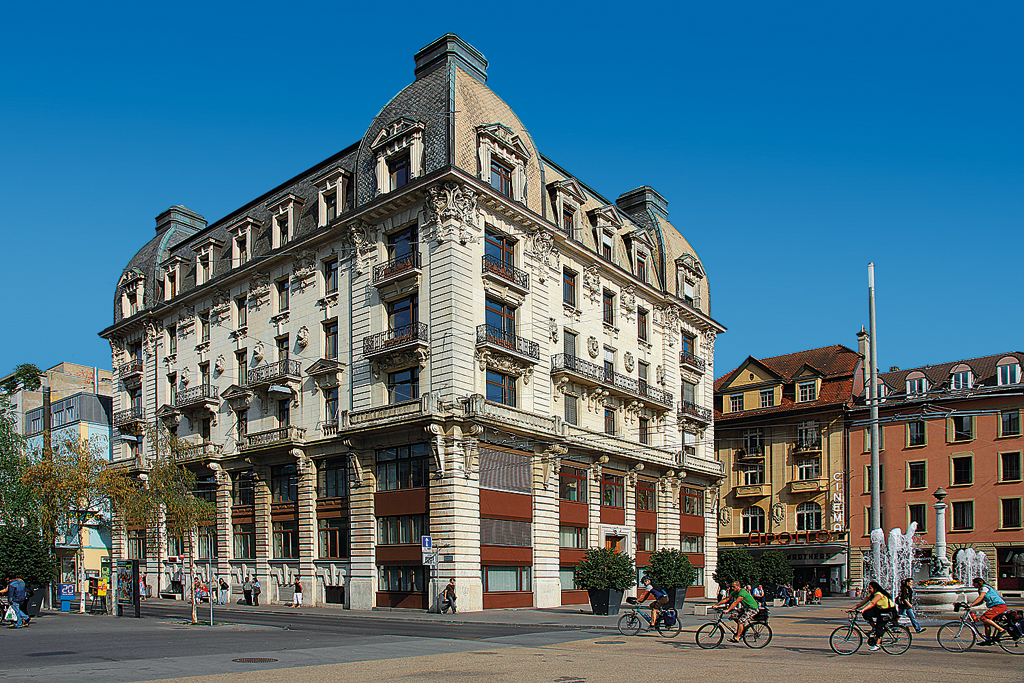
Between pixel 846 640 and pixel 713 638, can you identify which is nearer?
pixel 846 640

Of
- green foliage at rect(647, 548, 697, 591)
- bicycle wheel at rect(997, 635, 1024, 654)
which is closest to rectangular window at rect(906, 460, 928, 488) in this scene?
green foliage at rect(647, 548, 697, 591)

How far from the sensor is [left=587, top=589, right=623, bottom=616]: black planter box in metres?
36.9

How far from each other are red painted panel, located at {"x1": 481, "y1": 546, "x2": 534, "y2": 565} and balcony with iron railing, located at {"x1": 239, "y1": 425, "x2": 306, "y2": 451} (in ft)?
27.6

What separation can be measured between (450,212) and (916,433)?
4237 centimetres

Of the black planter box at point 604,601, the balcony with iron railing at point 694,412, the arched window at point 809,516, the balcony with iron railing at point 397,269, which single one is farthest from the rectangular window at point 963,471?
the balcony with iron railing at point 397,269

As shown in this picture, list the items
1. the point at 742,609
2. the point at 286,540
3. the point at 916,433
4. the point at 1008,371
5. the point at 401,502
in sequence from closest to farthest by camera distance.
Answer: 1. the point at 742,609
2. the point at 401,502
3. the point at 286,540
4. the point at 1008,371
5. the point at 916,433

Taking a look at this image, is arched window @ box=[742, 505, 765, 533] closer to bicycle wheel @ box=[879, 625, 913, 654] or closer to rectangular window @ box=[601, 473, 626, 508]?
rectangular window @ box=[601, 473, 626, 508]

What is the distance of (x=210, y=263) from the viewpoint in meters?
56.7

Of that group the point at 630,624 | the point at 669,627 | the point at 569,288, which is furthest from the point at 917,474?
the point at 669,627

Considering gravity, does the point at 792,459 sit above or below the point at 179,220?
below

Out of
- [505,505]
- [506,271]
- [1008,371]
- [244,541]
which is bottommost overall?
[244,541]

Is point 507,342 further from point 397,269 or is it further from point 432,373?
point 397,269

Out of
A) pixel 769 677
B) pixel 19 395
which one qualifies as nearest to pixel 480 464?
pixel 769 677

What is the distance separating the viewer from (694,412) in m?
58.7
